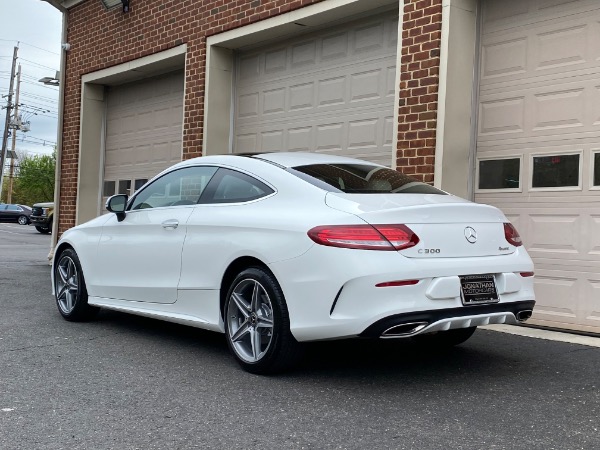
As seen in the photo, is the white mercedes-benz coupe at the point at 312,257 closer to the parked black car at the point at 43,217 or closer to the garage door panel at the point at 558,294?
the garage door panel at the point at 558,294

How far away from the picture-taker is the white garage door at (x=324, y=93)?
28.3 feet

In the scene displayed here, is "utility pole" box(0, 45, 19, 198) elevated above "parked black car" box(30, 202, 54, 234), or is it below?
above

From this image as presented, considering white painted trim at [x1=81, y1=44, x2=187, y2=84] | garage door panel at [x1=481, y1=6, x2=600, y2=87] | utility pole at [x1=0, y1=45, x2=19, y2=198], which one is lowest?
garage door panel at [x1=481, y1=6, x2=600, y2=87]

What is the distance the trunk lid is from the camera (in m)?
4.29

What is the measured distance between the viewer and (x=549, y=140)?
22.9 feet

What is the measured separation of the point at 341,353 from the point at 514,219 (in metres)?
2.66

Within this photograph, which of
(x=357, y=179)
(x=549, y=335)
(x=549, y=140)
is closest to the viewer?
(x=357, y=179)

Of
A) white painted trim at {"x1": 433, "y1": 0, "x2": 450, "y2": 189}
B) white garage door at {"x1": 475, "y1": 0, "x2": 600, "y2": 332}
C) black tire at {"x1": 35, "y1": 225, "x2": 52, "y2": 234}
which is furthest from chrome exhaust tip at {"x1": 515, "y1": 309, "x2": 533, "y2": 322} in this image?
black tire at {"x1": 35, "y1": 225, "x2": 52, "y2": 234}

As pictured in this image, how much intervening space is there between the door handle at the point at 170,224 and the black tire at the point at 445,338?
2.12 m

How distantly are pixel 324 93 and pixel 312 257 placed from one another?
534 centimetres

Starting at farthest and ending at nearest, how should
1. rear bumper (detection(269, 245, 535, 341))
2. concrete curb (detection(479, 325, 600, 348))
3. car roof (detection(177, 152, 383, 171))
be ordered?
concrete curb (detection(479, 325, 600, 348))
car roof (detection(177, 152, 383, 171))
rear bumper (detection(269, 245, 535, 341))

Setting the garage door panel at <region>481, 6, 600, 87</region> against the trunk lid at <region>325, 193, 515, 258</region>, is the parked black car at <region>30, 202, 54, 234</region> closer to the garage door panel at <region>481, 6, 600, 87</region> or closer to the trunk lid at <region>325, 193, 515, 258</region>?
the garage door panel at <region>481, 6, 600, 87</region>

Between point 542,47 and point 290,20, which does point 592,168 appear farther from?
point 290,20

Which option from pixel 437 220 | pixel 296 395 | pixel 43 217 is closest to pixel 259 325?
pixel 296 395
